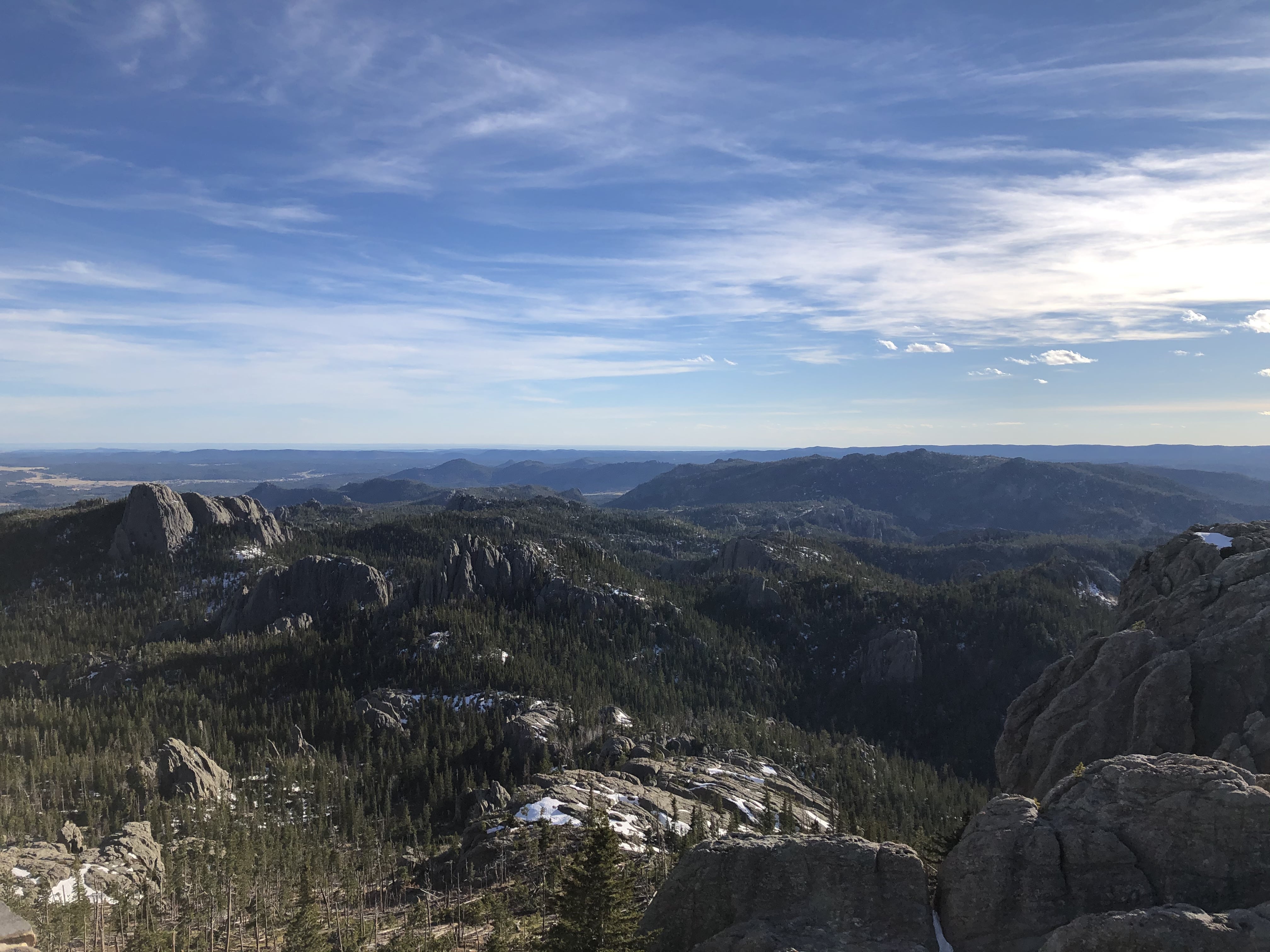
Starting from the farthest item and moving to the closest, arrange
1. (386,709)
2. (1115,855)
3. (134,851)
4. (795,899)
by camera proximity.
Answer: (386,709)
(134,851)
(795,899)
(1115,855)

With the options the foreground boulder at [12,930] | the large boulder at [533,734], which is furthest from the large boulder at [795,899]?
the large boulder at [533,734]

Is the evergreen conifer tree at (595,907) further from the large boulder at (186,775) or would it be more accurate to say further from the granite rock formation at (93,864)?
the large boulder at (186,775)

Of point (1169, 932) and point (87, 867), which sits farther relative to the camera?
point (87, 867)

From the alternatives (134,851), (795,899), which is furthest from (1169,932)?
(134,851)

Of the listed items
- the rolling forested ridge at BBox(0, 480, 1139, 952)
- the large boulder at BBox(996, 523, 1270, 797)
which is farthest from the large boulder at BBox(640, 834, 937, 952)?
the large boulder at BBox(996, 523, 1270, 797)

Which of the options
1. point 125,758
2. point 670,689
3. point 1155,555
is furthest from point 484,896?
point 670,689

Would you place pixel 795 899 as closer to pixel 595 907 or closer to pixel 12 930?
pixel 595 907
